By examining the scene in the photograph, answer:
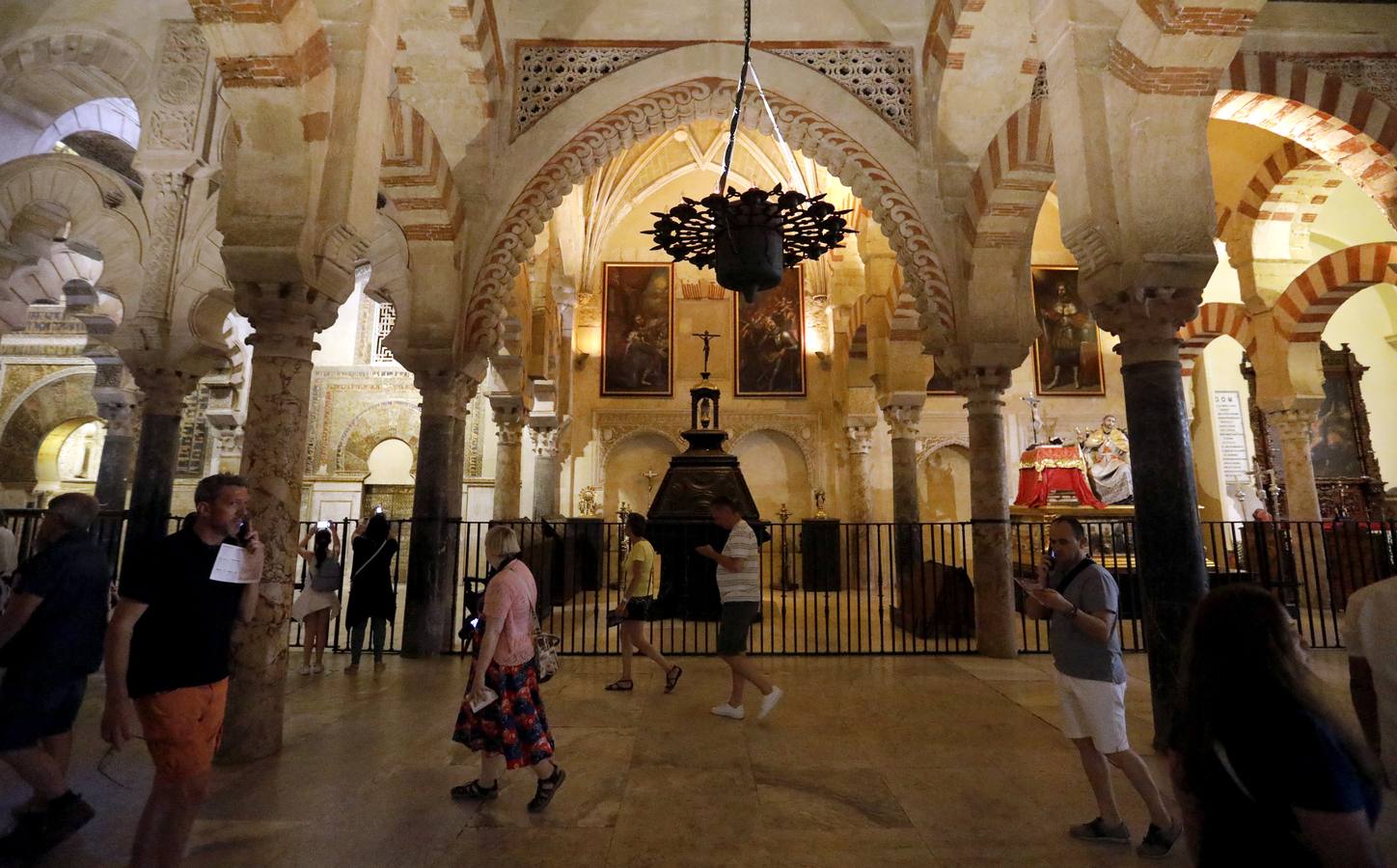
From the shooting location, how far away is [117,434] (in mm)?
8430

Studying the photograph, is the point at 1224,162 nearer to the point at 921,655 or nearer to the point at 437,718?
the point at 921,655

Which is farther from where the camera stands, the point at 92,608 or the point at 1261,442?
the point at 1261,442

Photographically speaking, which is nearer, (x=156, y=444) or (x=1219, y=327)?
(x=156, y=444)

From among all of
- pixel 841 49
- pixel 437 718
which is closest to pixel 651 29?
pixel 841 49

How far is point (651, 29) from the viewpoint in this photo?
23.0 ft

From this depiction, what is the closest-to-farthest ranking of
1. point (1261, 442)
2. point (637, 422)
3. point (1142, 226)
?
point (1142, 226), point (1261, 442), point (637, 422)

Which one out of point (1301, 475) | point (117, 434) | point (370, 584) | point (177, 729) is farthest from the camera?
point (1301, 475)

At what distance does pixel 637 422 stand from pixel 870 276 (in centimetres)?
625

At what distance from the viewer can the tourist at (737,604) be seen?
3.88 meters

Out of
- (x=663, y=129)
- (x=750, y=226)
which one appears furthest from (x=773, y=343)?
(x=750, y=226)

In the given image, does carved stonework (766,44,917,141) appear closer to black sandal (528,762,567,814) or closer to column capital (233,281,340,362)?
column capital (233,281,340,362)

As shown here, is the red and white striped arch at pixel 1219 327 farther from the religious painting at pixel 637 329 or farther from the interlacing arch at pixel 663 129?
the religious painting at pixel 637 329

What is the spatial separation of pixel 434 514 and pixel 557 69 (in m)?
4.79

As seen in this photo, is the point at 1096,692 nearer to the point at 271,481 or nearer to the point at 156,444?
the point at 271,481
